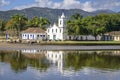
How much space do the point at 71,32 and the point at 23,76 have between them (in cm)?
9865

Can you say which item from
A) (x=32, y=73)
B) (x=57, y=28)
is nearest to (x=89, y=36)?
(x=57, y=28)

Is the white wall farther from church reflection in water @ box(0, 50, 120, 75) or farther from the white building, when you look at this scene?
church reflection in water @ box(0, 50, 120, 75)

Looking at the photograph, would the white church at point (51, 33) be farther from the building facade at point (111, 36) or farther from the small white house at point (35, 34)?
the building facade at point (111, 36)

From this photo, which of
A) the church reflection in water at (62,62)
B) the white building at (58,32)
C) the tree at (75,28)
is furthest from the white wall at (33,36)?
the church reflection in water at (62,62)

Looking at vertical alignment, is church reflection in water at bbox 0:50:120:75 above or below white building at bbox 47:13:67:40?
below

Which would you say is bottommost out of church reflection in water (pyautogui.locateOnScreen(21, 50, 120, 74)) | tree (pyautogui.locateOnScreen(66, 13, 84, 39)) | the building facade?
church reflection in water (pyautogui.locateOnScreen(21, 50, 120, 74))

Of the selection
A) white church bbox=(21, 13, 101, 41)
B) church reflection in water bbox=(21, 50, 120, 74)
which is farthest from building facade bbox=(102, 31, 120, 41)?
church reflection in water bbox=(21, 50, 120, 74)

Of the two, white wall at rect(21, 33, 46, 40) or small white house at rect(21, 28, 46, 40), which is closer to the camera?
small white house at rect(21, 28, 46, 40)

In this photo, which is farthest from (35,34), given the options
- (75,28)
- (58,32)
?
(75,28)

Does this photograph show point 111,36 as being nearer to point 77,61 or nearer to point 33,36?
point 33,36

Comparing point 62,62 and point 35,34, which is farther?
point 35,34

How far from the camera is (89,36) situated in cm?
14250

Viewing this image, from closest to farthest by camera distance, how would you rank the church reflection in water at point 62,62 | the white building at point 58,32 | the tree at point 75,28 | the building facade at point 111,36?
the church reflection in water at point 62,62
the tree at point 75,28
the white building at point 58,32
the building facade at point 111,36

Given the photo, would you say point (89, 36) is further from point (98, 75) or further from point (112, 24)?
point (98, 75)
